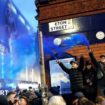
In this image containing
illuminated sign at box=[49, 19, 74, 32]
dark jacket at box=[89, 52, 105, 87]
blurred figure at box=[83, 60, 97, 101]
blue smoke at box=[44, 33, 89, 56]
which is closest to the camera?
dark jacket at box=[89, 52, 105, 87]

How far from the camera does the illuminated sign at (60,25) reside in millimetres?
11250

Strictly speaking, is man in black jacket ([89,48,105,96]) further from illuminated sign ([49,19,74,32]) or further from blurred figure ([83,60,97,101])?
illuminated sign ([49,19,74,32])

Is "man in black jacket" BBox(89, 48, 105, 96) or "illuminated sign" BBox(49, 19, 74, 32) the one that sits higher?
"illuminated sign" BBox(49, 19, 74, 32)

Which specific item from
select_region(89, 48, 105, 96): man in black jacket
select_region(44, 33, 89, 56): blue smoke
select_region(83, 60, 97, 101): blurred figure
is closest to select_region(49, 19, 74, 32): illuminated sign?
select_region(44, 33, 89, 56): blue smoke

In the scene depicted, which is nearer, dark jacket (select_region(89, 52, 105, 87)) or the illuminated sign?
dark jacket (select_region(89, 52, 105, 87))

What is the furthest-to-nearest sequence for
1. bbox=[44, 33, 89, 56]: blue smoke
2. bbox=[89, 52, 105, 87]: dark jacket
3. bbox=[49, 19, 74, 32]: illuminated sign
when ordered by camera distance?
bbox=[49, 19, 74, 32]: illuminated sign < bbox=[44, 33, 89, 56]: blue smoke < bbox=[89, 52, 105, 87]: dark jacket

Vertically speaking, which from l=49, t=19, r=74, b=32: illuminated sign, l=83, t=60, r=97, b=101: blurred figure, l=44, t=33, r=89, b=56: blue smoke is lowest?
l=83, t=60, r=97, b=101: blurred figure

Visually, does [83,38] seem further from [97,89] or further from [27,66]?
[27,66]

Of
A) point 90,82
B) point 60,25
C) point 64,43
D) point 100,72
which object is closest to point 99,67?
point 100,72

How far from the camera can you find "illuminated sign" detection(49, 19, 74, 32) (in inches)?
443

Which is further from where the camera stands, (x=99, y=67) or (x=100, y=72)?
(x=100, y=72)

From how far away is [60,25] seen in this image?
11.4 m

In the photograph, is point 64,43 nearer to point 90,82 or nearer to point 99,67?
point 90,82

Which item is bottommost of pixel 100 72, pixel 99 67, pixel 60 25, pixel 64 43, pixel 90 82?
pixel 90 82
